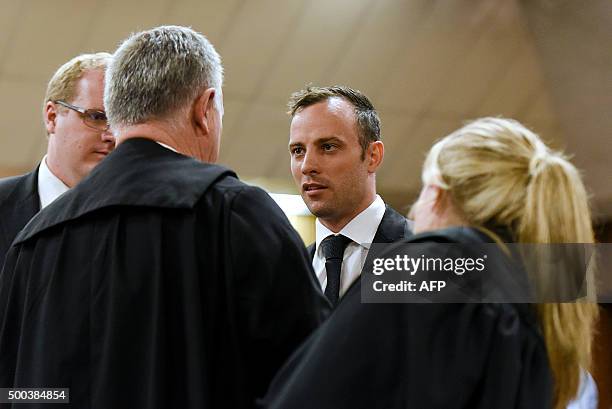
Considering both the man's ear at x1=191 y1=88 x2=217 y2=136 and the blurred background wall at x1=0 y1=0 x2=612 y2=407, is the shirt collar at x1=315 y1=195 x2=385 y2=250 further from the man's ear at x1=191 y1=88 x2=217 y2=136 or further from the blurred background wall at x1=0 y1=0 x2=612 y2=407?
the blurred background wall at x1=0 y1=0 x2=612 y2=407

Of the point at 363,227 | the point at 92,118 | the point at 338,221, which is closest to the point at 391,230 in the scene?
the point at 363,227

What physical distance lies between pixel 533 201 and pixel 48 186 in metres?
1.87

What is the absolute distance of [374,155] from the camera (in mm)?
3988

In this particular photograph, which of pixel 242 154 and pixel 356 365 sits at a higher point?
pixel 242 154

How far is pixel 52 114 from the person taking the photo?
346cm

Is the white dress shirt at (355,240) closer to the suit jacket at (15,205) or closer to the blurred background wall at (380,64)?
the suit jacket at (15,205)

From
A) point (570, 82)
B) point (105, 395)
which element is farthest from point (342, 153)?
point (570, 82)

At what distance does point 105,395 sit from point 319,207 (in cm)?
168

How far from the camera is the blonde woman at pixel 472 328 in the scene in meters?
1.81

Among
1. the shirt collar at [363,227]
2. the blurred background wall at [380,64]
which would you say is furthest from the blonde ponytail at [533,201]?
the blurred background wall at [380,64]

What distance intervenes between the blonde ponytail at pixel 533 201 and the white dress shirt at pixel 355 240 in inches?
57.2

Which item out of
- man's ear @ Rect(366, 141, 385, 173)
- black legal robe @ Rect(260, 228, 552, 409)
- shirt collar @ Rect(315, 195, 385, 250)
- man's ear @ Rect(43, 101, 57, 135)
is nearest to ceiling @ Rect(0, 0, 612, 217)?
man's ear @ Rect(366, 141, 385, 173)

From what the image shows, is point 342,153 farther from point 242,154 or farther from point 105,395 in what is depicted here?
point 242,154

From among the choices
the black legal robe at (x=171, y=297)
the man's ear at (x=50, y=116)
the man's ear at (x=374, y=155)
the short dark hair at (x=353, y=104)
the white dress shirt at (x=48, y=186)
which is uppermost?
the short dark hair at (x=353, y=104)
